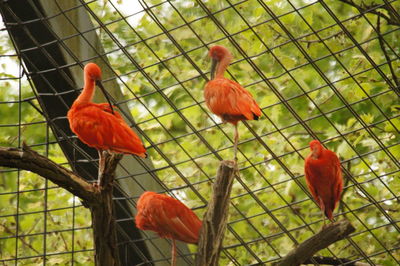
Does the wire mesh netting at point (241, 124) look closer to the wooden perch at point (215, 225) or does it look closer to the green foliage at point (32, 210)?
the green foliage at point (32, 210)

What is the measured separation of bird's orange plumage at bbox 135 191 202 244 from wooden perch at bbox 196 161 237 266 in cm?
62

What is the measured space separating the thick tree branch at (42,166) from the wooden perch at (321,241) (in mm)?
754

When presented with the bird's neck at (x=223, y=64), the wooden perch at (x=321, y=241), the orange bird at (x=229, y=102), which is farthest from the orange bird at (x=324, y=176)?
the wooden perch at (x=321, y=241)

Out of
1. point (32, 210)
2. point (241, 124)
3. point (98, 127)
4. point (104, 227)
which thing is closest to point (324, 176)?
point (98, 127)

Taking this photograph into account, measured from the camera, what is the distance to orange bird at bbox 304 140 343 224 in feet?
12.0

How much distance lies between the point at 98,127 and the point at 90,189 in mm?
562

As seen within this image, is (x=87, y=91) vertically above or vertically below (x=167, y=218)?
above

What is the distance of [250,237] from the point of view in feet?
19.0

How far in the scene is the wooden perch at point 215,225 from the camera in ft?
9.80

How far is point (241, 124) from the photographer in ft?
19.4

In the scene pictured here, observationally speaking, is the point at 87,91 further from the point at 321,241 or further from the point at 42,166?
the point at 321,241

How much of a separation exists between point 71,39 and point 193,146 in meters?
2.37

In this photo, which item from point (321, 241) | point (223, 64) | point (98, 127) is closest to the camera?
point (321, 241)

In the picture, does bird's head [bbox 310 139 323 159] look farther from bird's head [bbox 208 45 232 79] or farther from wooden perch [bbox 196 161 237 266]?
wooden perch [bbox 196 161 237 266]
